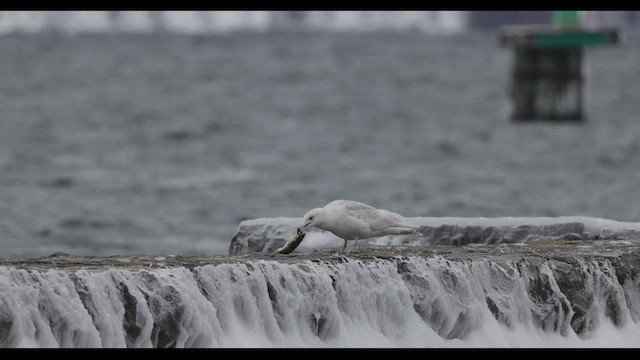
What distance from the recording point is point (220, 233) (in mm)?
25750

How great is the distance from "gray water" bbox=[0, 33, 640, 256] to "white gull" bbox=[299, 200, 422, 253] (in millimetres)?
11926

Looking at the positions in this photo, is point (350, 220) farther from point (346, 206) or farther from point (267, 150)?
point (267, 150)

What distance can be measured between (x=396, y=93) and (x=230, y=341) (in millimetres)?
57137

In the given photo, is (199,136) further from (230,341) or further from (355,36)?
(355,36)

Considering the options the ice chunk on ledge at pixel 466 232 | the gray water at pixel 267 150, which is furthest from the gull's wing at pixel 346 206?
the gray water at pixel 267 150

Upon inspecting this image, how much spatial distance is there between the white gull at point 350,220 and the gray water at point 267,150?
11.9 meters

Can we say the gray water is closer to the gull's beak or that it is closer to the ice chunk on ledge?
the ice chunk on ledge

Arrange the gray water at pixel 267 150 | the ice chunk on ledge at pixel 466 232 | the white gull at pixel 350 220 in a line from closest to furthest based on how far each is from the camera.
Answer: the white gull at pixel 350 220, the ice chunk on ledge at pixel 466 232, the gray water at pixel 267 150

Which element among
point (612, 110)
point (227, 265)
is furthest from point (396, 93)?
point (227, 265)

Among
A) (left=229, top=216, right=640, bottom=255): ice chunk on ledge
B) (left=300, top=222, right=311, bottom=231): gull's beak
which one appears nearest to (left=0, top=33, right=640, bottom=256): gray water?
(left=229, top=216, right=640, bottom=255): ice chunk on ledge

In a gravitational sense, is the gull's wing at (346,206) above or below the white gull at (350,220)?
above

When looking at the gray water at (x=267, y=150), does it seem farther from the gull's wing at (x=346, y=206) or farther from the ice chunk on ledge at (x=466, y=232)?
the gull's wing at (x=346, y=206)

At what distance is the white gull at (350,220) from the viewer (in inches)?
404

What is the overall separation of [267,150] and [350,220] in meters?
30.5
